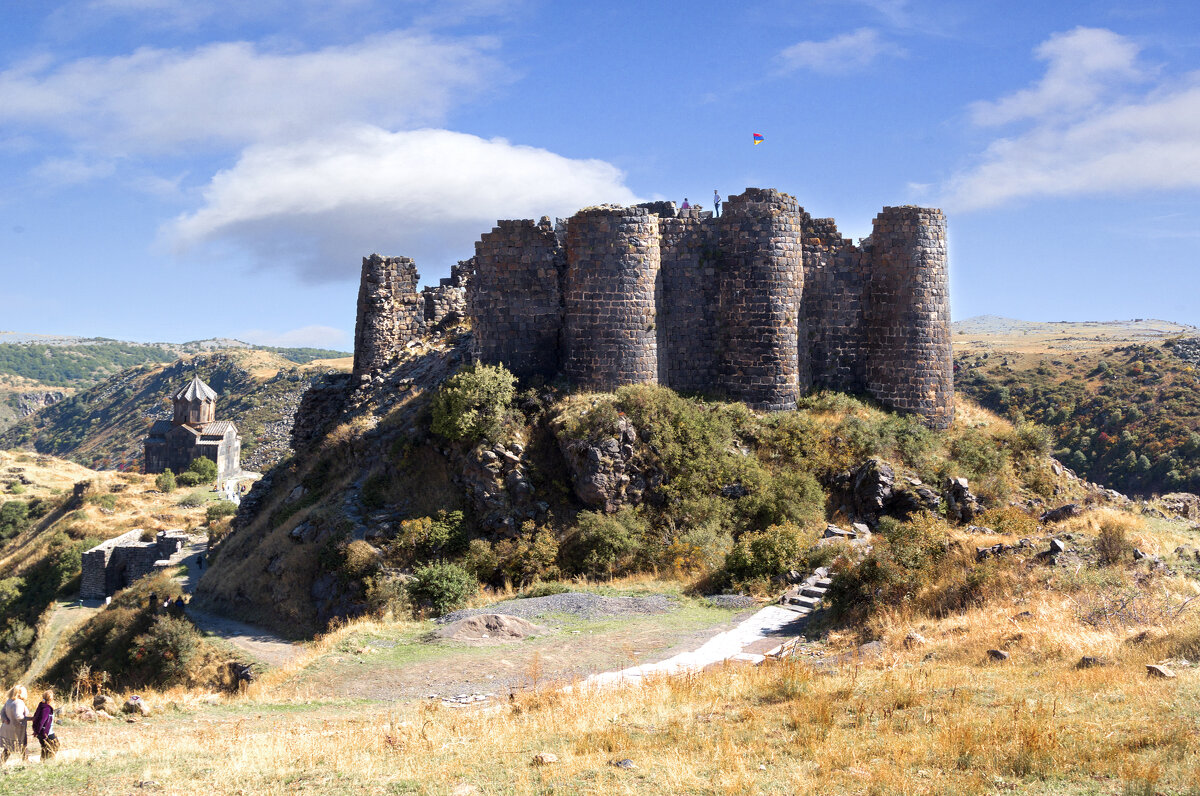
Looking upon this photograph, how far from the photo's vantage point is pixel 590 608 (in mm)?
16297

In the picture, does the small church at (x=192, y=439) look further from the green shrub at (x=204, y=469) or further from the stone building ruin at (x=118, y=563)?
the stone building ruin at (x=118, y=563)

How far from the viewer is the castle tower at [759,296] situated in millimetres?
21984

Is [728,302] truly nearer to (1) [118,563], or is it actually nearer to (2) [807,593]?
(2) [807,593]

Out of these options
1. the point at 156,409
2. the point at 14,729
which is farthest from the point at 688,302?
the point at 156,409

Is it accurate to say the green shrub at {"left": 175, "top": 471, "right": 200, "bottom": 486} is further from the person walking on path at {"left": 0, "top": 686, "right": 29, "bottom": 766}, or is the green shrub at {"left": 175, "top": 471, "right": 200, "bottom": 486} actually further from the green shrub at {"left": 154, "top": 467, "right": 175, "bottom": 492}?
the person walking on path at {"left": 0, "top": 686, "right": 29, "bottom": 766}

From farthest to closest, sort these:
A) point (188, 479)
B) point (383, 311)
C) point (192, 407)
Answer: point (192, 407), point (188, 479), point (383, 311)

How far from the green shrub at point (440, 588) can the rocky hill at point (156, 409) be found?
72.7 metres

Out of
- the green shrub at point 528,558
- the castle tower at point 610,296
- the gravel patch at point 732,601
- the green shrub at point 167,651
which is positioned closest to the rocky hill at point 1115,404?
the castle tower at point 610,296

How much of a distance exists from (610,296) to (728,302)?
10.1 feet

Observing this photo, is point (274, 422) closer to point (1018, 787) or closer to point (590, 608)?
point (590, 608)

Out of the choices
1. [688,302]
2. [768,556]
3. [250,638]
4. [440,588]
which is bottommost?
[250,638]

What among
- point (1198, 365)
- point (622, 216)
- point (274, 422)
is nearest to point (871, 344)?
point (622, 216)

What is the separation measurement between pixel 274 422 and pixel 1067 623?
347 feet

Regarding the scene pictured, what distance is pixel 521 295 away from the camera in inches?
863
